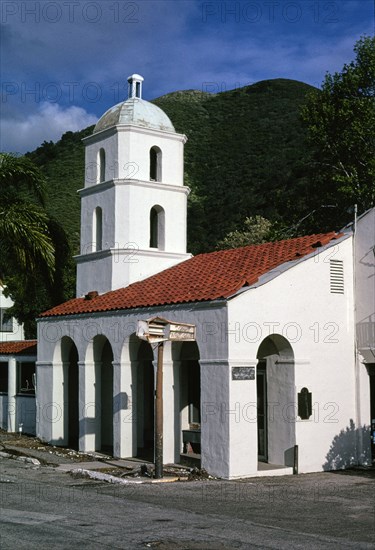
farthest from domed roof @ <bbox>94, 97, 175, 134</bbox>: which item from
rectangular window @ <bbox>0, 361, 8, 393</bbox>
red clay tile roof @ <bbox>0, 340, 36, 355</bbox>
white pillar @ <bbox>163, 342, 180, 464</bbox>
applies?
rectangular window @ <bbox>0, 361, 8, 393</bbox>

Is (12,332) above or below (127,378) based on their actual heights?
above

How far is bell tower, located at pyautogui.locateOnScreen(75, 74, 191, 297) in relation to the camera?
22.2 meters

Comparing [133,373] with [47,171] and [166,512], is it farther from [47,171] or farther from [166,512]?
[47,171]

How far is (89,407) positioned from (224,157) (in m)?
50.4

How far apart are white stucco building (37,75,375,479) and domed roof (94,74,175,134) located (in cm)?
6

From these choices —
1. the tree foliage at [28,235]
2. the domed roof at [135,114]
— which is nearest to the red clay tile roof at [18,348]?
the tree foliage at [28,235]

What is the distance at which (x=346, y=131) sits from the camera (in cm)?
2861

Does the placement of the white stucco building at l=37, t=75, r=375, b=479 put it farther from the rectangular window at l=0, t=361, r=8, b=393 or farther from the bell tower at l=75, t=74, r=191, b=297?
the rectangular window at l=0, t=361, r=8, b=393

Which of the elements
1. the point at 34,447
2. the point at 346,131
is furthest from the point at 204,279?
the point at 346,131

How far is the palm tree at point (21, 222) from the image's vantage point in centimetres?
2056

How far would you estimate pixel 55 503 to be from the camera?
39.4ft

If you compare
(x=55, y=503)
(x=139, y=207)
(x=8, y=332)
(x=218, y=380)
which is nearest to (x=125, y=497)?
(x=55, y=503)

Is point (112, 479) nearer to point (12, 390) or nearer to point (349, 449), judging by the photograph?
point (349, 449)

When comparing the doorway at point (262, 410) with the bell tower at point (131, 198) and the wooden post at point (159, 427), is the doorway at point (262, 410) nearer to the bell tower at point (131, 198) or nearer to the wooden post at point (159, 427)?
the wooden post at point (159, 427)
